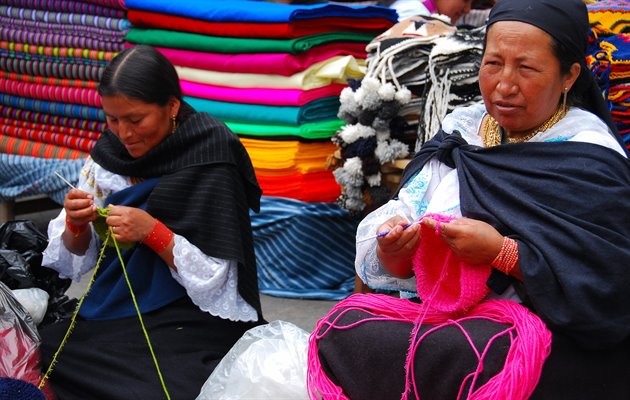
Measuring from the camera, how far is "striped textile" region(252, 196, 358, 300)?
4.45m

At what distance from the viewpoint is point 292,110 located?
14.3 ft

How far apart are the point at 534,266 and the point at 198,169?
1.27 m

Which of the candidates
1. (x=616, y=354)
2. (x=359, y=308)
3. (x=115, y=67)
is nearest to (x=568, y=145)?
(x=616, y=354)

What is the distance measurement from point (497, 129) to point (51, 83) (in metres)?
3.74

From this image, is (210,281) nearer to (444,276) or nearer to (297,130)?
(444,276)

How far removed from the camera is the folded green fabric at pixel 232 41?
4273 mm

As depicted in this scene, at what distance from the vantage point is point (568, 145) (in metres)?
2.21

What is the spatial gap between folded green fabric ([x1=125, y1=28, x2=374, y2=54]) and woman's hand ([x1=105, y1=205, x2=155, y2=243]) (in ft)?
5.86

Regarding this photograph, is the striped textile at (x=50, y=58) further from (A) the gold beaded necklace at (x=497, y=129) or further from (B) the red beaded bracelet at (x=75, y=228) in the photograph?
(A) the gold beaded necklace at (x=497, y=129)

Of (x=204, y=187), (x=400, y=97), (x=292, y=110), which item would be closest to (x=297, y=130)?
(x=292, y=110)

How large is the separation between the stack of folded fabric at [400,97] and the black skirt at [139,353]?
3.92 ft

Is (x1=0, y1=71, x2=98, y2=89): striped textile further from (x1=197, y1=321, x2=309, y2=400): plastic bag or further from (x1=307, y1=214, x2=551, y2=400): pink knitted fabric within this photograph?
(x1=307, y1=214, x2=551, y2=400): pink knitted fabric

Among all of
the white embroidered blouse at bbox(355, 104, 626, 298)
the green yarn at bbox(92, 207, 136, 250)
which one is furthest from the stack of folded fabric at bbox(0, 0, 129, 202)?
the white embroidered blouse at bbox(355, 104, 626, 298)

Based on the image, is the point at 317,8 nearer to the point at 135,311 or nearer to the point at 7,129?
the point at 135,311
